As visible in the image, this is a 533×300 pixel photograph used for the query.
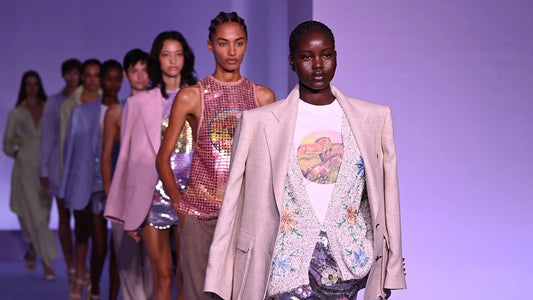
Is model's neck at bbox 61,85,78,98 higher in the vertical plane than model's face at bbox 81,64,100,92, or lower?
lower

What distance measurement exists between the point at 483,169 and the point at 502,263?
51 cm

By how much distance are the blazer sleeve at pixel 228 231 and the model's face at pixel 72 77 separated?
21.3 feet

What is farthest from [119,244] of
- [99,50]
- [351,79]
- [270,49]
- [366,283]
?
[99,50]

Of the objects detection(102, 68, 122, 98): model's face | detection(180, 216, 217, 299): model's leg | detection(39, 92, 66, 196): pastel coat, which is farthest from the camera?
detection(39, 92, 66, 196): pastel coat

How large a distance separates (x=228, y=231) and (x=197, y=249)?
41.4 inches

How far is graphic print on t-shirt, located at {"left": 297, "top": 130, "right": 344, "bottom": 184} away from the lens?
3.36 metres

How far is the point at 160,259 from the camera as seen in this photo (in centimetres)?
540

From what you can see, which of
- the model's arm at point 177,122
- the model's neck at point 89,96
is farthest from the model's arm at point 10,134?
the model's arm at point 177,122

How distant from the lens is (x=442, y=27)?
5379mm

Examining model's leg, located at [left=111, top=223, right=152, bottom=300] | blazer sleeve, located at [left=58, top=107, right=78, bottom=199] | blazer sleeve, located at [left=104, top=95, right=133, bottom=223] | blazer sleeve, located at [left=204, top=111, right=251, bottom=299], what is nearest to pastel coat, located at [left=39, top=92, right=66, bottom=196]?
blazer sleeve, located at [left=58, top=107, right=78, bottom=199]

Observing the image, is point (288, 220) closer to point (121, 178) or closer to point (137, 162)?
point (137, 162)

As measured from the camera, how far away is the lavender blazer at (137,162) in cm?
554

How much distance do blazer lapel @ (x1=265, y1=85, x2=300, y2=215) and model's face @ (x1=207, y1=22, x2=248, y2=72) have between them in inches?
43.2

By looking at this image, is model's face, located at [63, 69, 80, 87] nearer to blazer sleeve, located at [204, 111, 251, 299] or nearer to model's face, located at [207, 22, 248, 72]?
model's face, located at [207, 22, 248, 72]
